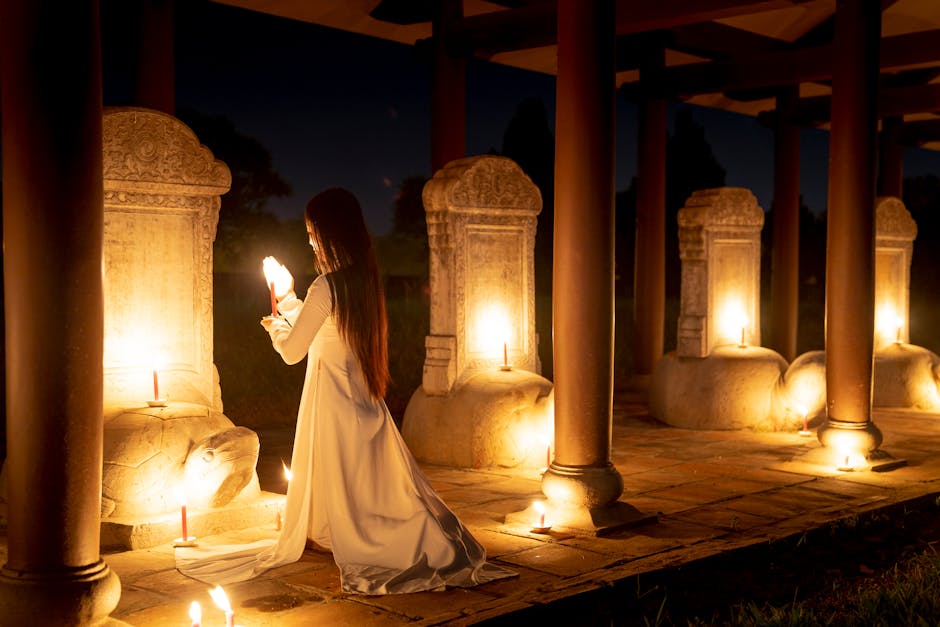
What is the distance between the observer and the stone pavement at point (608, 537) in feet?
16.1

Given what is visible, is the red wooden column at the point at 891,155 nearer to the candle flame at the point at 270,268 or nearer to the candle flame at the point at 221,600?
the candle flame at the point at 270,268

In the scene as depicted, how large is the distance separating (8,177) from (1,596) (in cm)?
158

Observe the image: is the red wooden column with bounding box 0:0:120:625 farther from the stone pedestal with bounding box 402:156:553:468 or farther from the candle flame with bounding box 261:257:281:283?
the stone pedestal with bounding box 402:156:553:468

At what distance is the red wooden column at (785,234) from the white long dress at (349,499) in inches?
429

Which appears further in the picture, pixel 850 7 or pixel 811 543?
pixel 850 7

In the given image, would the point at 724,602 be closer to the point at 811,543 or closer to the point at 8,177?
the point at 811,543

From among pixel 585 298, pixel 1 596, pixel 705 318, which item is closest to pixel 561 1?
pixel 585 298

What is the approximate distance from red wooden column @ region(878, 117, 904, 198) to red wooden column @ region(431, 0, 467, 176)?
29.0 ft

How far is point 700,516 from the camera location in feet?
22.8

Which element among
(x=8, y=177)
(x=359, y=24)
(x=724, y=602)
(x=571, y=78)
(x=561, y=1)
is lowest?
(x=724, y=602)

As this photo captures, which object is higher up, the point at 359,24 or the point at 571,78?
the point at 359,24

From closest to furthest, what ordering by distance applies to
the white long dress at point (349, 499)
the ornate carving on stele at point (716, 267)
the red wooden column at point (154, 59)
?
the white long dress at point (349, 499) < the red wooden column at point (154, 59) < the ornate carving on stele at point (716, 267)

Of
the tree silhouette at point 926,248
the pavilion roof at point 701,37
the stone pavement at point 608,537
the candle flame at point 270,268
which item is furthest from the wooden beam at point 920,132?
the candle flame at point 270,268

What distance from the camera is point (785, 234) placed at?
15.5m
